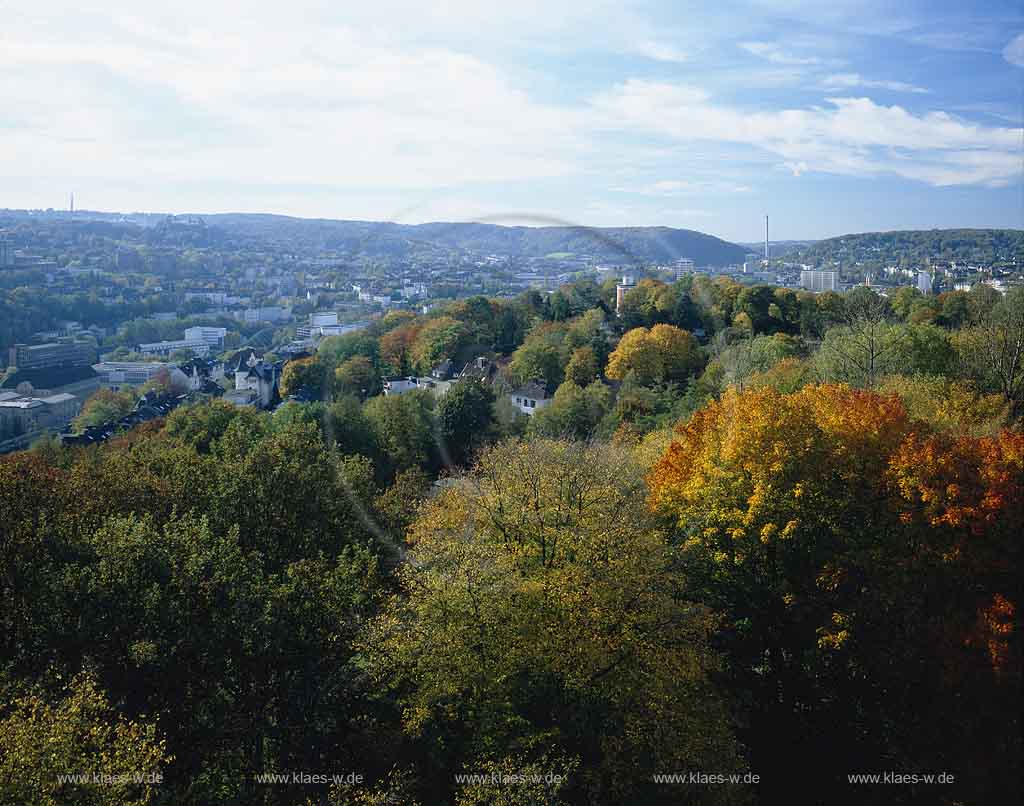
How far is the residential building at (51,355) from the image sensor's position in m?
61.4

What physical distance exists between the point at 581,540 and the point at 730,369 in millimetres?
18781

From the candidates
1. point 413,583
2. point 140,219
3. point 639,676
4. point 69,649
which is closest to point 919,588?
point 639,676

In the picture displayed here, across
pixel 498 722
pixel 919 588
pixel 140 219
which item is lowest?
pixel 498 722

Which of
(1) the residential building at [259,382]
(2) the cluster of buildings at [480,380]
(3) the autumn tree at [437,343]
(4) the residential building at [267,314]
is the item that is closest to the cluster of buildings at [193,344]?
(4) the residential building at [267,314]

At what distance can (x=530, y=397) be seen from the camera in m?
33.1

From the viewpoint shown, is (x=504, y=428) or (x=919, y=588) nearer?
(x=919, y=588)

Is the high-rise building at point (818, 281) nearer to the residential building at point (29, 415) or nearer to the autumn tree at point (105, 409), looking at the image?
the autumn tree at point (105, 409)

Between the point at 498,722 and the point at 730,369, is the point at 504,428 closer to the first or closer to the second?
the point at 730,369

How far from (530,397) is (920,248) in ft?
216

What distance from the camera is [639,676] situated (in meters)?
9.73

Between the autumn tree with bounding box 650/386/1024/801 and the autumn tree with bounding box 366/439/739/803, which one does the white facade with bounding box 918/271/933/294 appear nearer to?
the autumn tree with bounding box 650/386/1024/801

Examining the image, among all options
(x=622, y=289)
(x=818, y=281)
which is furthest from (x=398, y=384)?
(x=818, y=281)

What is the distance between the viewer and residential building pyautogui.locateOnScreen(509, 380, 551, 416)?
32672 mm

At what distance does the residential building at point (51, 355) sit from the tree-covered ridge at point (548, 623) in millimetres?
54508
